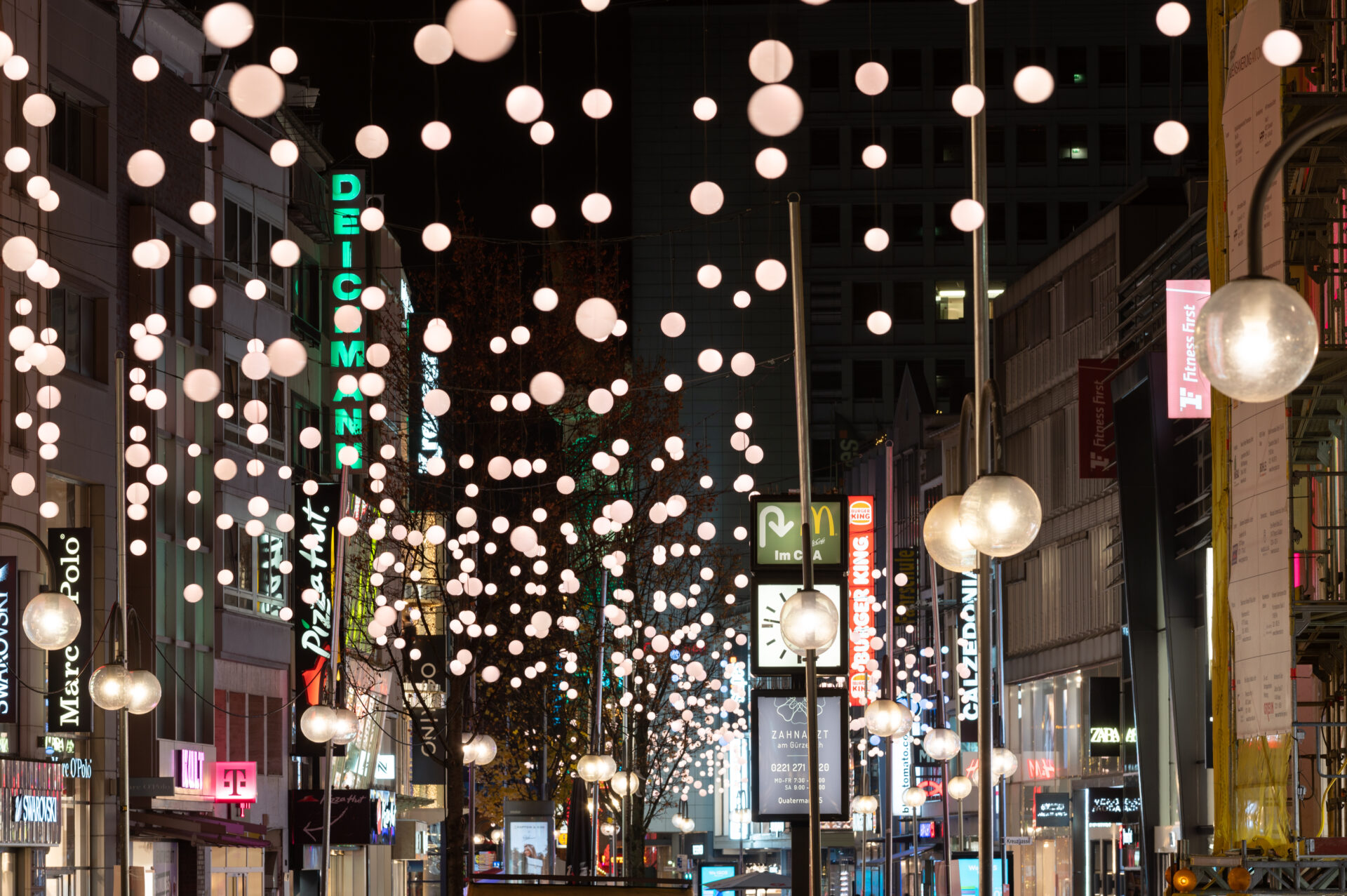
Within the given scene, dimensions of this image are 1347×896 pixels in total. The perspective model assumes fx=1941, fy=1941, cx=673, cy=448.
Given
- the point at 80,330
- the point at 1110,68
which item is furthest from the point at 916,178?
the point at 80,330

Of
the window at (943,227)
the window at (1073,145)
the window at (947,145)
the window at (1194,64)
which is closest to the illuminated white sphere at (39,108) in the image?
the window at (943,227)

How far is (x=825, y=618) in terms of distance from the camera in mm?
12570

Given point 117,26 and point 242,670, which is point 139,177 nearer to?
point 117,26

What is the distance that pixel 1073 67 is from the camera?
8212 cm

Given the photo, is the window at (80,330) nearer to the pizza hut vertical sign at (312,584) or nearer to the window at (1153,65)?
the pizza hut vertical sign at (312,584)

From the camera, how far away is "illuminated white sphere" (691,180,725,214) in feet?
39.8

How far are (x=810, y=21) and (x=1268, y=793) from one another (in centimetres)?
7254

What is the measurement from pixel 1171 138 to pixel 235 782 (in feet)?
81.4

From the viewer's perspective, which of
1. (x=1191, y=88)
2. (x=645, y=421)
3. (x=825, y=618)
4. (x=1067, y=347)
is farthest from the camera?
(x=1191, y=88)

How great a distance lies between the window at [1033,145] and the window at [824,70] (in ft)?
26.3

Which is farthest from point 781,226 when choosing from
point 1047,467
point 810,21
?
point 1047,467

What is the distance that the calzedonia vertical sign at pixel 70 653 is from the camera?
23906 mm

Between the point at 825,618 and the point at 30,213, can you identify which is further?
the point at 30,213

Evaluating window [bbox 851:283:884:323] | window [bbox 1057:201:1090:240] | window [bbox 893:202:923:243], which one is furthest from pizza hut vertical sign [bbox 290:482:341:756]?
window [bbox 1057:201:1090:240]
